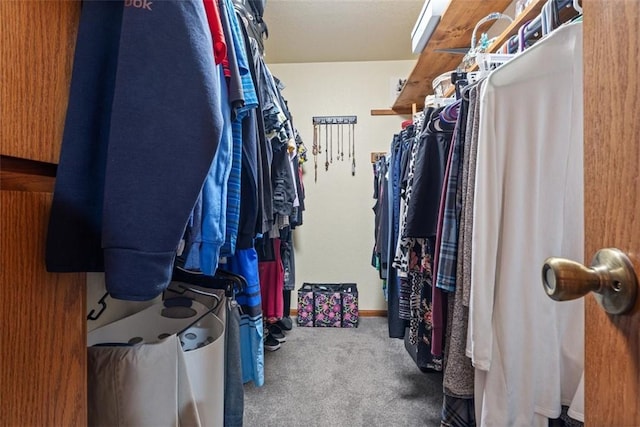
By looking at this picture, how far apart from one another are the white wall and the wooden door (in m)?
2.65

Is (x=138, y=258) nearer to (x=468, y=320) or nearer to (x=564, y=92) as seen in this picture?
(x=468, y=320)

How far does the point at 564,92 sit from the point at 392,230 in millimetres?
1172

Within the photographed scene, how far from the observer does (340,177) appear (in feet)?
10.0

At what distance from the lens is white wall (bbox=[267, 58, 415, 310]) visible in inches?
118

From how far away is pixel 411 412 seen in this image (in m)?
1.49

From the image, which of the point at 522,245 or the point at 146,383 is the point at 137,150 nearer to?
the point at 146,383

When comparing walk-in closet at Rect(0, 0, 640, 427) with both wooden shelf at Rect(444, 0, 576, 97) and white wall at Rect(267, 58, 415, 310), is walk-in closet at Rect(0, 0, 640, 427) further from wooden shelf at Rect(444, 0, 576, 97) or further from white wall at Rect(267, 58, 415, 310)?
white wall at Rect(267, 58, 415, 310)

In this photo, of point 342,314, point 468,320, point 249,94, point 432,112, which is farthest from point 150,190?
point 342,314

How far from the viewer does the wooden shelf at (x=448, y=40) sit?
4.87 ft

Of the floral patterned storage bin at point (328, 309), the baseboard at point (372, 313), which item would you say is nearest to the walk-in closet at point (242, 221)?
the floral patterned storage bin at point (328, 309)

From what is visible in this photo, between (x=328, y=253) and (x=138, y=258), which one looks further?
(x=328, y=253)

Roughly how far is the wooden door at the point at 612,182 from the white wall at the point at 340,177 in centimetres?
265

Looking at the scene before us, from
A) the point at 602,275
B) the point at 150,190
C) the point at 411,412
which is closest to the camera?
the point at 602,275

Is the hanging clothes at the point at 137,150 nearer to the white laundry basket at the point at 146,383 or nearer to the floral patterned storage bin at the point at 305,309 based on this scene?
the white laundry basket at the point at 146,383
